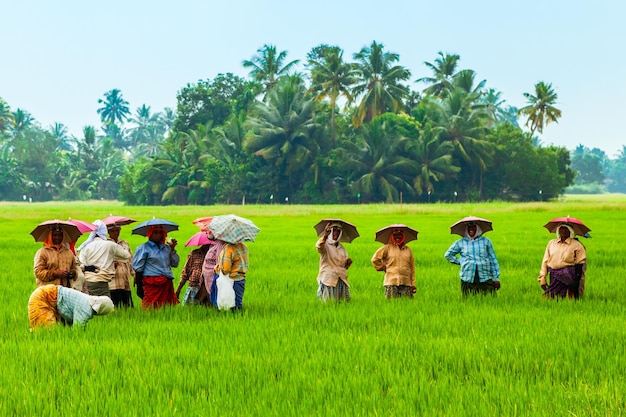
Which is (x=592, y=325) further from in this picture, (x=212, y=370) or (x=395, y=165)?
(x=395, y=165)

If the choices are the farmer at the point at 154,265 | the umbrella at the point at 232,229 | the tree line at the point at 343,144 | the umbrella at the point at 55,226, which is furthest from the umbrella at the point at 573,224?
the tree line at the point at 343,144

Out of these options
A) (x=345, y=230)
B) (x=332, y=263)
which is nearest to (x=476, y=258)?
(x=345, y=230)

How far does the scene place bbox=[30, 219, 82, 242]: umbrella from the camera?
7645mm

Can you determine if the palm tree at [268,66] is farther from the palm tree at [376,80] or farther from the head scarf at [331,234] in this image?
the head scarf at [331,234]

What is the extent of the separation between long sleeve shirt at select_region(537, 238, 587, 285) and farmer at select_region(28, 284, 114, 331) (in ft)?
17.0

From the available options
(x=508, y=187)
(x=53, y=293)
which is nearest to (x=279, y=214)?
(x=508, y=187)

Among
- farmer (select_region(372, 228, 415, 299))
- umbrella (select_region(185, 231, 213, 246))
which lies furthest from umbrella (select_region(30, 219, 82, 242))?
farmer (select_region(372, 228, 415, 299))

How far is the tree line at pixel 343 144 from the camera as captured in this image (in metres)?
53.2

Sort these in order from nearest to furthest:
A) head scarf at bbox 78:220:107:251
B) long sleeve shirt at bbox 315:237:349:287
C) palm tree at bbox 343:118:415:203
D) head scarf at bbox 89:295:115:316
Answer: head scarf at bbox 89:295:115:316, head scarf at bbox 78:220:107:251, long sleeve shirt at bbox 315:237:349:287, palm tree at bbox 343:118:415:203

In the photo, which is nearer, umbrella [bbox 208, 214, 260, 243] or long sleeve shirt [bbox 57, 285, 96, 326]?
long sleeve shirt [bbox 57, 285, 96, 326]

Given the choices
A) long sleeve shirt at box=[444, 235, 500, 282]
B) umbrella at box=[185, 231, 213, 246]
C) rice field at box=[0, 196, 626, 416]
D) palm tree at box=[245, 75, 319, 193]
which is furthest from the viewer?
palm tree at box=[245, 75, 319, 193]

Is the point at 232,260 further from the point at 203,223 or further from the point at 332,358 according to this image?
the point at 332,358

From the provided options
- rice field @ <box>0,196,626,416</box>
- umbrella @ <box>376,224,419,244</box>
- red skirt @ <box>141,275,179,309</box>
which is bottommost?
rice field @ <box>0,196,626,416</box>

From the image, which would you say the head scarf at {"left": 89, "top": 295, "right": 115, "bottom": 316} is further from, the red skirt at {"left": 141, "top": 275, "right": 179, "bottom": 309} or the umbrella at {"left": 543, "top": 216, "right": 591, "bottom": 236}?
the umbrella at {"left": 543, "top": 216, "right": 591, "bottom": 236}
